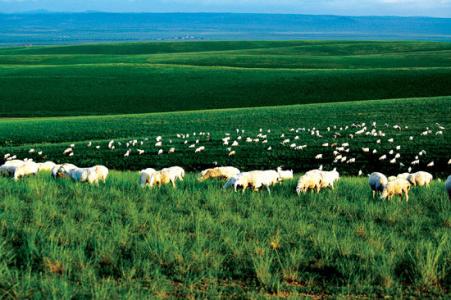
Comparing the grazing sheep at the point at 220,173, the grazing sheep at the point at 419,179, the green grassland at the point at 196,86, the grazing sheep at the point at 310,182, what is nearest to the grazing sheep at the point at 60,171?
the grazing sheep at the point at 220,173

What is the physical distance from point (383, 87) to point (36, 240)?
60.3m

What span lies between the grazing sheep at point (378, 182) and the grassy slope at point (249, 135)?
1192cm

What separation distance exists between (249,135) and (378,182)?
20678mm

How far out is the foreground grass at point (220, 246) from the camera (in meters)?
6.68

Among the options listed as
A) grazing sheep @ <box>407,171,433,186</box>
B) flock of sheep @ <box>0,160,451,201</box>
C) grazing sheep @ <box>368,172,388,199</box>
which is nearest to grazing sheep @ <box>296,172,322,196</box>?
flock of sheep @ <box>0,160,451,201</box>

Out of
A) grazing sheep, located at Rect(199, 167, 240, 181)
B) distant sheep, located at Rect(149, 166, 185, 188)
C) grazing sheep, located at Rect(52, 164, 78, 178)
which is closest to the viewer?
distant sheep, located at Rect(149, 166, 185, 188)

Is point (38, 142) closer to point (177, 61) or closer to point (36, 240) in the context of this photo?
point (36, 240)

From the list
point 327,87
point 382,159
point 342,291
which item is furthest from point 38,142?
point 327,87

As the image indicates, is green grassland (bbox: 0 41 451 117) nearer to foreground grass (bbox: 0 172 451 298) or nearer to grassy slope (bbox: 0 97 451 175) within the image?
grassy slope (bbox: 0 97 451 175)

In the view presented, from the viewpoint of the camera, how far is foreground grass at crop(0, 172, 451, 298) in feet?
21.9

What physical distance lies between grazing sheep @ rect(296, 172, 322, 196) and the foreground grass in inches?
32.3

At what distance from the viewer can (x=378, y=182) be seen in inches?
475

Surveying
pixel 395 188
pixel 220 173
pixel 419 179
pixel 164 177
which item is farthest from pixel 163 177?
pixel 419 179

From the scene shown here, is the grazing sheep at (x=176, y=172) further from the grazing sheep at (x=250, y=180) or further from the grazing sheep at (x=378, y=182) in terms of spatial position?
the grazing sheep at (x=378, y=182)
